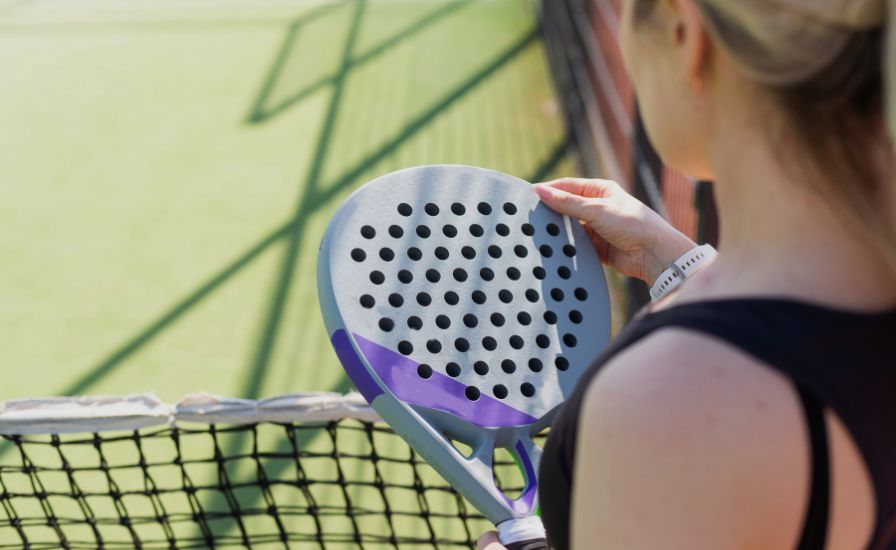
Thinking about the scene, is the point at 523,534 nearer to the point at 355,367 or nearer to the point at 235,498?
the point at 355,367

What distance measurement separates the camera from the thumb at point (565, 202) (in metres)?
1.20

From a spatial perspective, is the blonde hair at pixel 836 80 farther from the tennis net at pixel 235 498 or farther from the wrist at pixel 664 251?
the tennis net at pixel 235 498

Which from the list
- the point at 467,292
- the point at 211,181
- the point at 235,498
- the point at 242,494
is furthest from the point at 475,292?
the point at 211,181

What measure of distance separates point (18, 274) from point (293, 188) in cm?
100

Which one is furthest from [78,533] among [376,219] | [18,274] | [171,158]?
[171,158]

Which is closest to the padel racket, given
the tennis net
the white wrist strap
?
the white wrist strap

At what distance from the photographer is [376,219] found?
1.17 meters

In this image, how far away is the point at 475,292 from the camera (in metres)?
1.17

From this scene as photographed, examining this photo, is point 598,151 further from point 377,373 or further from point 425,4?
point 377,373

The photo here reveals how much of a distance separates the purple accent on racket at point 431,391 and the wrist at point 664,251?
23cm

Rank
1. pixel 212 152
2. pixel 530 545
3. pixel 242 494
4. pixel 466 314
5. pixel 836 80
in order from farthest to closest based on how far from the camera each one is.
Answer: pixel 212 152, pixel 242 494, pixel 466 314, pixel 530 545, pixel 836 80

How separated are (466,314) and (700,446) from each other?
57cm

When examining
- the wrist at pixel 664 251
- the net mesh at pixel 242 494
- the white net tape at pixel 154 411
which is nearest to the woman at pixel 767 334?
the wrist at pixel 664 251

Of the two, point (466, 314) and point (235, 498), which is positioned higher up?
point (466, 314)
